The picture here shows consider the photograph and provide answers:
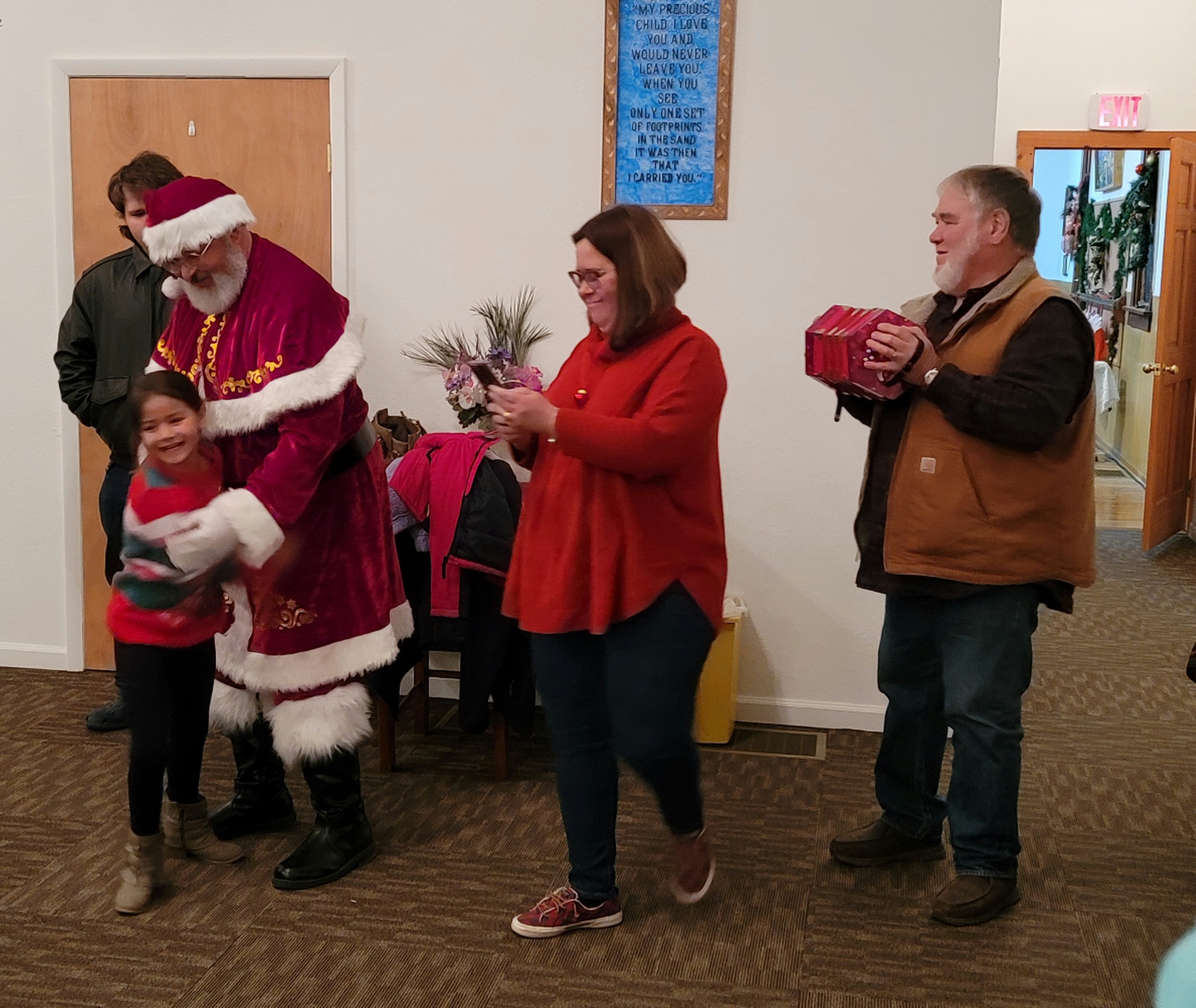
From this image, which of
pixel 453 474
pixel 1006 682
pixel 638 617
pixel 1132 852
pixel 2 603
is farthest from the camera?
pixel 2 603

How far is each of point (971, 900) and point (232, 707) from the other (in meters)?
1.56

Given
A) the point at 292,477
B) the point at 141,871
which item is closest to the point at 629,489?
the point at 292,477

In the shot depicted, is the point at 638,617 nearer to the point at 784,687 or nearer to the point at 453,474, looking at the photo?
the point at 453,474

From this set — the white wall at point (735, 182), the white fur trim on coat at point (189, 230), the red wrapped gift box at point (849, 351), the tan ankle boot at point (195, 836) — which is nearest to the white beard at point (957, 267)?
the red wrapped gift box at point (849, 351)

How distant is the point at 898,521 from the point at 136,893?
1649 mm

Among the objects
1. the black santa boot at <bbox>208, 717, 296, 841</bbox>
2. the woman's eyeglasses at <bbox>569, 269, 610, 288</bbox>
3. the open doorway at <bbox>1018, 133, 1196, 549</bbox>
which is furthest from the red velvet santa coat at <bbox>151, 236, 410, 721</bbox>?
the open doorway at <bbox>1018, 133, 1196, 549</bbox>

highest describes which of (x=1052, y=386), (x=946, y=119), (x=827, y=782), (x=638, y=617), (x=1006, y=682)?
(x=946, y=119)

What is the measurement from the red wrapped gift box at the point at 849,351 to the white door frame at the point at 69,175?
6.01 ft

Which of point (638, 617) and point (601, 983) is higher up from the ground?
point (638, 617)

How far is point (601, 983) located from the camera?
2225 mm

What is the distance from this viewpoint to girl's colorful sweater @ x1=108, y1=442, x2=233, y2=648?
2.25 meters

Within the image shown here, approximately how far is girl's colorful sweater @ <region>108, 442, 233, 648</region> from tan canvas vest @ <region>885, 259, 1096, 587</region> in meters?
1.31

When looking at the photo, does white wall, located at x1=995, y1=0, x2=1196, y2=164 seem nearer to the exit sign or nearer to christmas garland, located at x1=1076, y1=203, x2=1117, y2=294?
the exit sign

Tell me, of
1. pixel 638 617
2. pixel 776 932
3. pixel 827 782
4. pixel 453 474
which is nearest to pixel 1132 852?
pixel 827 782
